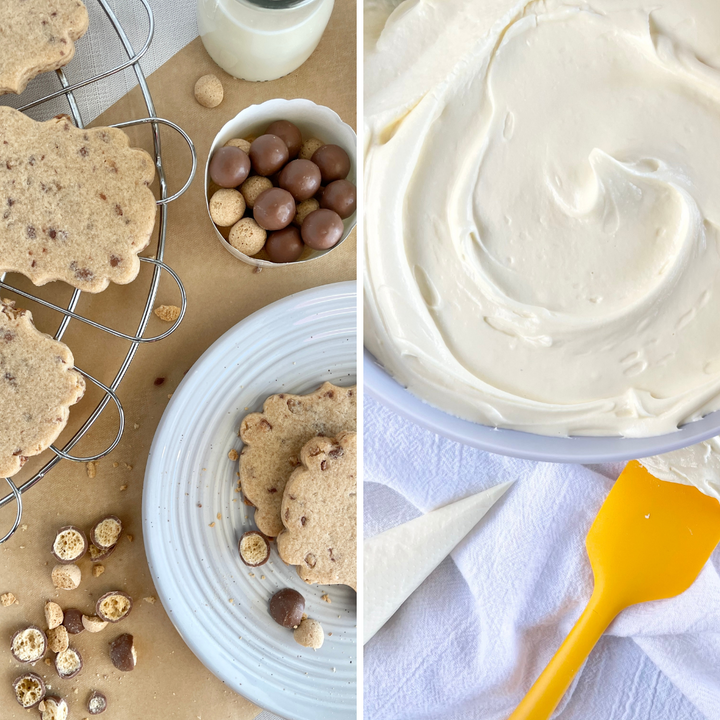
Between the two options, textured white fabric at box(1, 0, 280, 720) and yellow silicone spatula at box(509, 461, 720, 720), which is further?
textured white fabric at box(1, 0, 280, 720)

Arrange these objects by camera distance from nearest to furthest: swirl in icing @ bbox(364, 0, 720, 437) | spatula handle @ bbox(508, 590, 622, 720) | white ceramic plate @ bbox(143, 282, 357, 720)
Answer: swirl in icing @ bbox(364, 0, 720, 437)
spatula handle @ bbox(508, 590, 622, 720)
white ceramic plate @ bbox(143, 282, 357, 720)

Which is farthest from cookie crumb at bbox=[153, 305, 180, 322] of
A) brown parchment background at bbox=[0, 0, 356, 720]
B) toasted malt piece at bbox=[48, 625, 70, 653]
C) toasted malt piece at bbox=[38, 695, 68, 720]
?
toasted malt piece at bbox=[38, 695, 68, 720]

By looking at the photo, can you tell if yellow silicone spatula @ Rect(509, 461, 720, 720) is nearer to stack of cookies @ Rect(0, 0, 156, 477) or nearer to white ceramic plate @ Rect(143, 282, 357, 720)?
white ceramic plate @ Rect(143, 282, 357, 720)

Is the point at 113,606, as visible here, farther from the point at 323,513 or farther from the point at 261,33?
the point at 261,33

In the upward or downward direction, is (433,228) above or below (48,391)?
above

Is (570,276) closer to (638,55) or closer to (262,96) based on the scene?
(638,55)

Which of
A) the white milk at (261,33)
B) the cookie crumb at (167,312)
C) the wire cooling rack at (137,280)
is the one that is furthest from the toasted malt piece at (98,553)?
the white milk at (261,33)

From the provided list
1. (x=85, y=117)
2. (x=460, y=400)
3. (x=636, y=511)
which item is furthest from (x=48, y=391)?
(x=636, y=511)
